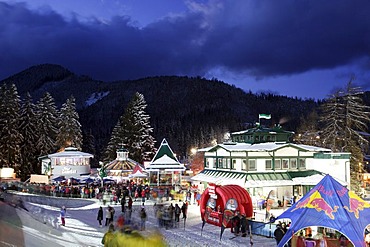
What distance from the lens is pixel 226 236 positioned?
2184 centimetres

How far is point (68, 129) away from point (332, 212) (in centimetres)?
5166

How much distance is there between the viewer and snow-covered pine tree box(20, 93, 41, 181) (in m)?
55.6

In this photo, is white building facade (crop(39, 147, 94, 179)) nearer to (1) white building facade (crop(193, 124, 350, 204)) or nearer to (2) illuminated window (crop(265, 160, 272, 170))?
(1) white building facade (crop(193, 124, 350, 204))

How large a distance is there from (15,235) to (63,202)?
26.8 meters

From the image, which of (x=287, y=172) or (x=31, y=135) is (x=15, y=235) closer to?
(x=287, y=172)

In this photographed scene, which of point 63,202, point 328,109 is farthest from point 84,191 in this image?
point 328,109

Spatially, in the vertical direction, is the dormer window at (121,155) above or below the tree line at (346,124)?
below

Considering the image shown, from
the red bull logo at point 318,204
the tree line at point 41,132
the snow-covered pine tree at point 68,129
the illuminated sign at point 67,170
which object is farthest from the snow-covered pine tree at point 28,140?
the red bull logo at point 318,204

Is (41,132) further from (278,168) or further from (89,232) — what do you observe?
(89,232)

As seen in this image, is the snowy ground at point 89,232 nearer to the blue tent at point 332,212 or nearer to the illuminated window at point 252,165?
the blue tent at point 332,212

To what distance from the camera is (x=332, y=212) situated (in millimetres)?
17047

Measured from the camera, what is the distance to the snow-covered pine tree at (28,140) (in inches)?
2190

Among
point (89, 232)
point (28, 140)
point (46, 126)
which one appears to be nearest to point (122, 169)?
point (28, 140)

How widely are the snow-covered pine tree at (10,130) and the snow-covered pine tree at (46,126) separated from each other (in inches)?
154
